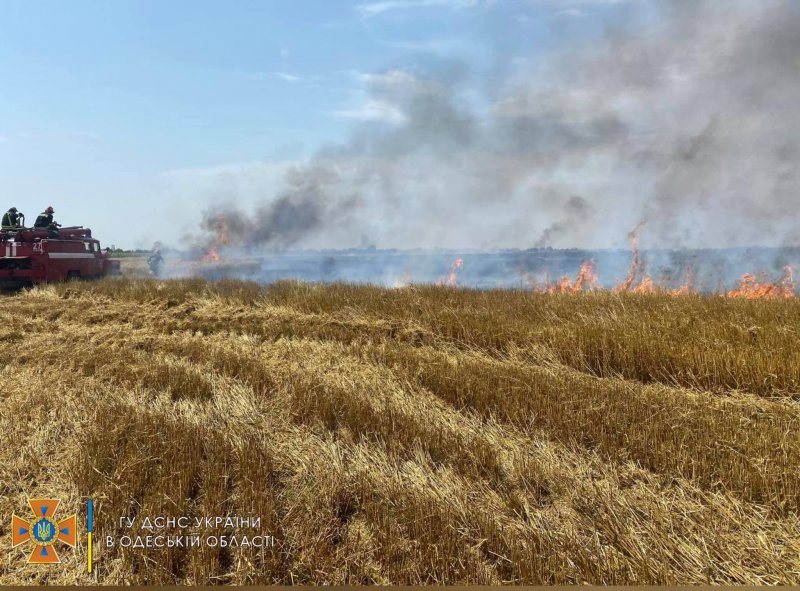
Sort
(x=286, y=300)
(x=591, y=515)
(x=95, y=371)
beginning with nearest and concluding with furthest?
(x=591, y=515), (x=95, y=371), (x=286, y=300)

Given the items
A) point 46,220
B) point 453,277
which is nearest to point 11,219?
point 46,220

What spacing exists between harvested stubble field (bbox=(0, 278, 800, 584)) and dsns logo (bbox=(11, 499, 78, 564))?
8 cm

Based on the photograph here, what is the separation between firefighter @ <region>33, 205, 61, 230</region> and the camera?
62.3 ft

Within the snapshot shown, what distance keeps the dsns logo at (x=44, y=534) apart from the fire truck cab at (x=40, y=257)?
54.7ft

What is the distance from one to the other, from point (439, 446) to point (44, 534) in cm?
305

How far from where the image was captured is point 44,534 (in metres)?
3.38

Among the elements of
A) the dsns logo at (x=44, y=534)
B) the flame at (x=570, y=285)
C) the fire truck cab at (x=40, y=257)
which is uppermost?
the fire truck cab at (x=40, y=257)

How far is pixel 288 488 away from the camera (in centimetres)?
398

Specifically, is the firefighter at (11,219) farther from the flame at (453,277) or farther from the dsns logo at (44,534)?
the dsns logo at (44,534)

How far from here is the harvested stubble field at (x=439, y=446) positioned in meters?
3.14

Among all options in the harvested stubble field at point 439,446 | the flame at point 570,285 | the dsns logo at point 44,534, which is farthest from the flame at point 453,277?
the dsns logo at point 44,534

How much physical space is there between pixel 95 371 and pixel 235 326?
12.6 ft

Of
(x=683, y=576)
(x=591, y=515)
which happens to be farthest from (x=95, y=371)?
(x=683, y=576)

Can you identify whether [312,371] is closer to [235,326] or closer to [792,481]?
[235,326]
